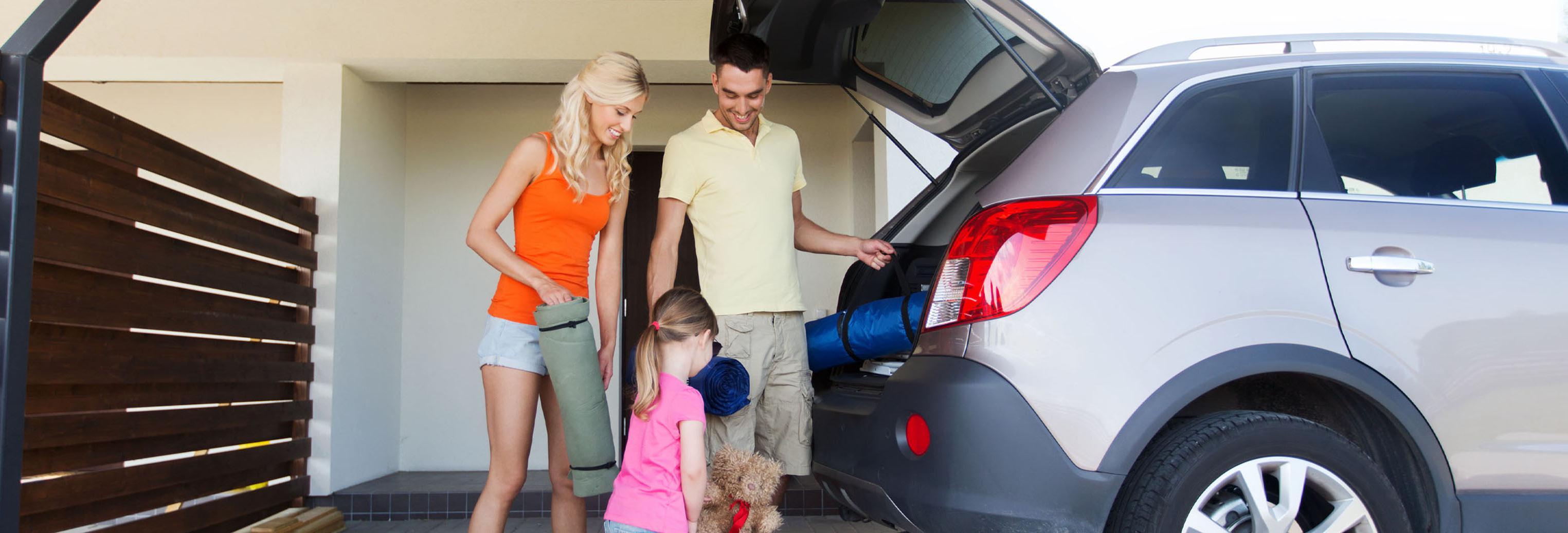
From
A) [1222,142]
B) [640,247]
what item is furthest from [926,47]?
[640,247]

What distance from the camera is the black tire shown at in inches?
72.9

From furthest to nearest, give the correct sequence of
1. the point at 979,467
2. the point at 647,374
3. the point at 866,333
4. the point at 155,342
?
the point at 155,342, the point at 866,333, the point at 647,374, the point at 979,467

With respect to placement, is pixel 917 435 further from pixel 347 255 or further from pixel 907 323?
pixel 347 255

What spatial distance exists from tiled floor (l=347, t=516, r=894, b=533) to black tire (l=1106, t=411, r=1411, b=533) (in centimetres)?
230

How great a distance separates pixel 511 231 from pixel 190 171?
2136mm

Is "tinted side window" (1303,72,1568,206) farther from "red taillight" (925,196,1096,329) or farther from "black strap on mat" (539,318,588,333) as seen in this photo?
"black strap on mat" (539,318,588,333)

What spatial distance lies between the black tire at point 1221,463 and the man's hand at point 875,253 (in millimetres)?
906

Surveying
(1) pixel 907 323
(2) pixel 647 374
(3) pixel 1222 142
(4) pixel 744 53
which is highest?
(4) pixel 744 53

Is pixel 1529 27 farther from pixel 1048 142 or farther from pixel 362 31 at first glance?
pixel 362 31

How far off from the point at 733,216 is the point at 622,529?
832mm

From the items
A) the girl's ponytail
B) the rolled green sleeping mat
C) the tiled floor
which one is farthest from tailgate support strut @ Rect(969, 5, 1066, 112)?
the tiled floor

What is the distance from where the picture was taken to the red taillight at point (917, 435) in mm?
1933

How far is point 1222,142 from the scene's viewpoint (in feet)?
6.73

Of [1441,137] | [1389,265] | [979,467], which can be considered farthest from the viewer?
[1441,137]
